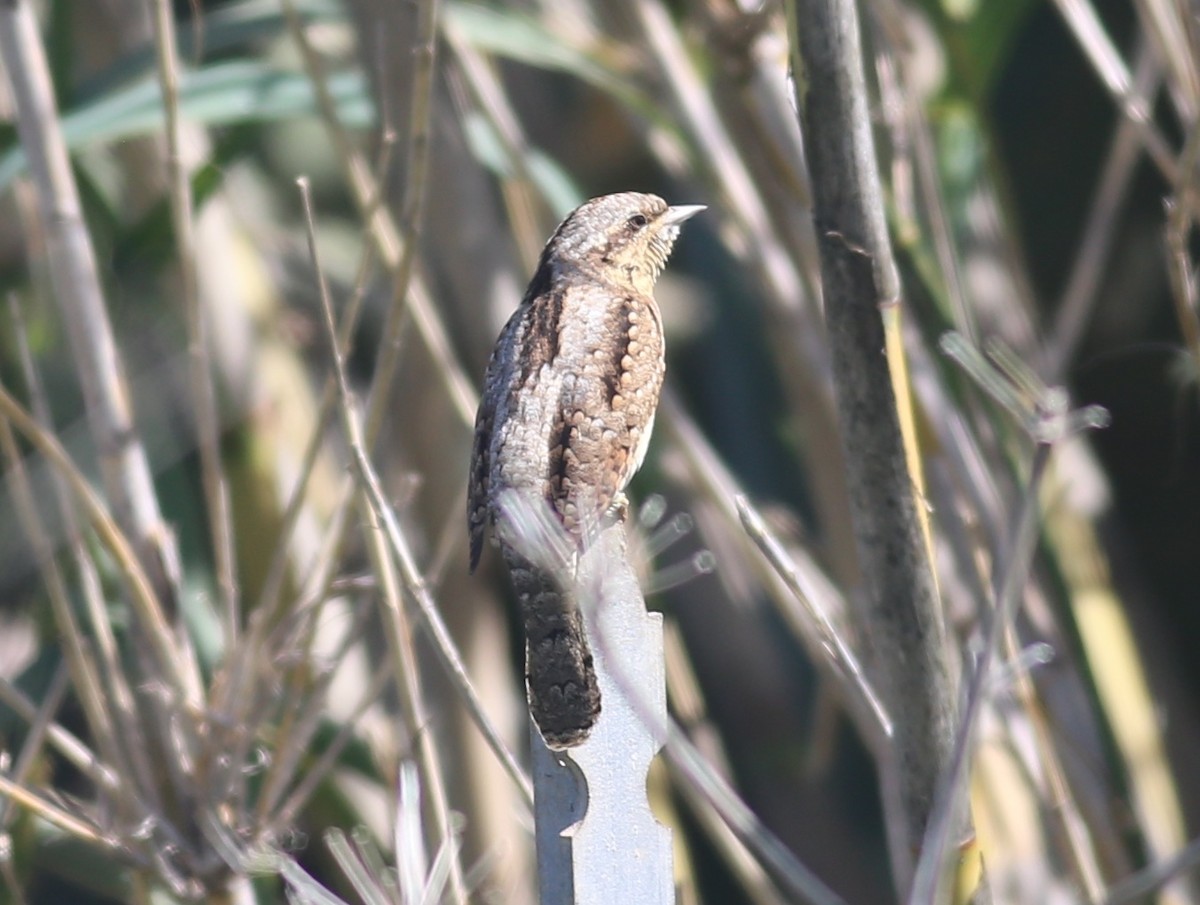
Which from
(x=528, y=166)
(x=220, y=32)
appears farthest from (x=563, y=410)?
(x=220, y=32)

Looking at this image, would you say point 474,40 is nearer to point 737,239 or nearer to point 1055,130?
point 737,239

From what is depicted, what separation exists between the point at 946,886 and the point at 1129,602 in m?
2.71

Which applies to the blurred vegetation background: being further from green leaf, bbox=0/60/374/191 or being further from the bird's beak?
the bird's beak

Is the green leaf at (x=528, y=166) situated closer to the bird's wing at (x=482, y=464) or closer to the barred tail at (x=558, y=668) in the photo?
the bird's wing at (x=482, y=464)

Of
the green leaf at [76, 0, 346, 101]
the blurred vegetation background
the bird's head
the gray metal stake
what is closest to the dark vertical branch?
the blurred vegetation background

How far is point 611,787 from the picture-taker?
1317 mm

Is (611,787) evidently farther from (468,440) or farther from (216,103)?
Result: (468,440)

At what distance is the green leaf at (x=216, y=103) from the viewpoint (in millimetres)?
2596

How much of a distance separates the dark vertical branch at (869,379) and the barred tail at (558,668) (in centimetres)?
27

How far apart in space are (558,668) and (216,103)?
1706mm

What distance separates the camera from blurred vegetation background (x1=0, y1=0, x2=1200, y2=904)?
200 centimetres

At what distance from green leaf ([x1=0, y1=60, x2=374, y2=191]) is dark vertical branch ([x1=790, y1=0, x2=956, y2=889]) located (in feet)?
5.16

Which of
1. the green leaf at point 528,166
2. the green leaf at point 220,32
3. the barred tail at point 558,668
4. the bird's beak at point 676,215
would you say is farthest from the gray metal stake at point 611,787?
the green leaf at point 220,32

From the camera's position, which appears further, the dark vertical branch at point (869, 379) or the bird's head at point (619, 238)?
the bird's head at point (619, 238)
